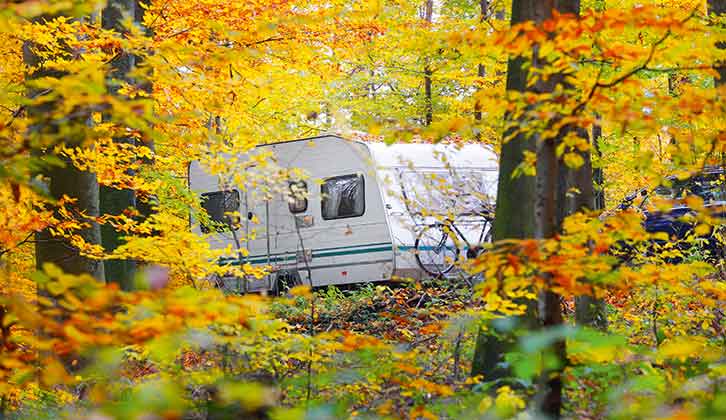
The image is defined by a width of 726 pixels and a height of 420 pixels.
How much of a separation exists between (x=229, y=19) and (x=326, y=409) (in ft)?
31.7

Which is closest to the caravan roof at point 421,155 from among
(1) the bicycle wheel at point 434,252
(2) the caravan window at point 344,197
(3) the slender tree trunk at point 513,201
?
(2) the caravan window at point 344,197

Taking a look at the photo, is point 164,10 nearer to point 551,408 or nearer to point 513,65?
point 513,65

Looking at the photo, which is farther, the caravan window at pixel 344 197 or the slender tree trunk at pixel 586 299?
the caravan window at pixel 344 197

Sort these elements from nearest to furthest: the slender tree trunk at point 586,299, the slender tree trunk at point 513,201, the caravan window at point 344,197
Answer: the slender tree trunk at point 513,201 → the slender tree trunk at point 586,299 → the caravan window at point 344,197

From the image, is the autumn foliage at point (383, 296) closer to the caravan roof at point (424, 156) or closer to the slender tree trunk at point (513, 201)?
the slender tree trunk at point (513, 201)

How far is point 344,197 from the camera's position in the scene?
13.9 meters

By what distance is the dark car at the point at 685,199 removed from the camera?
19.9ft

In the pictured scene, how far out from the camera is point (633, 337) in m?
→ 8.30

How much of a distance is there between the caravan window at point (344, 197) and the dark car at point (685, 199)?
424 centimetres

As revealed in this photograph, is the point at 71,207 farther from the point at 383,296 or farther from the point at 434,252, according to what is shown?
the point at 434,252

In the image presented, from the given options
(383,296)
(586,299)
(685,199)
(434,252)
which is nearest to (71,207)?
(383,296)

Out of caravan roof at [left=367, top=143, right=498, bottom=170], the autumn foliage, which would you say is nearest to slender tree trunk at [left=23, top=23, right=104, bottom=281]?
the autumn foliage

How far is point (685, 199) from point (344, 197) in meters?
9.95

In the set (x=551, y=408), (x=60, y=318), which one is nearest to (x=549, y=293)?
(x=551, y=408)
